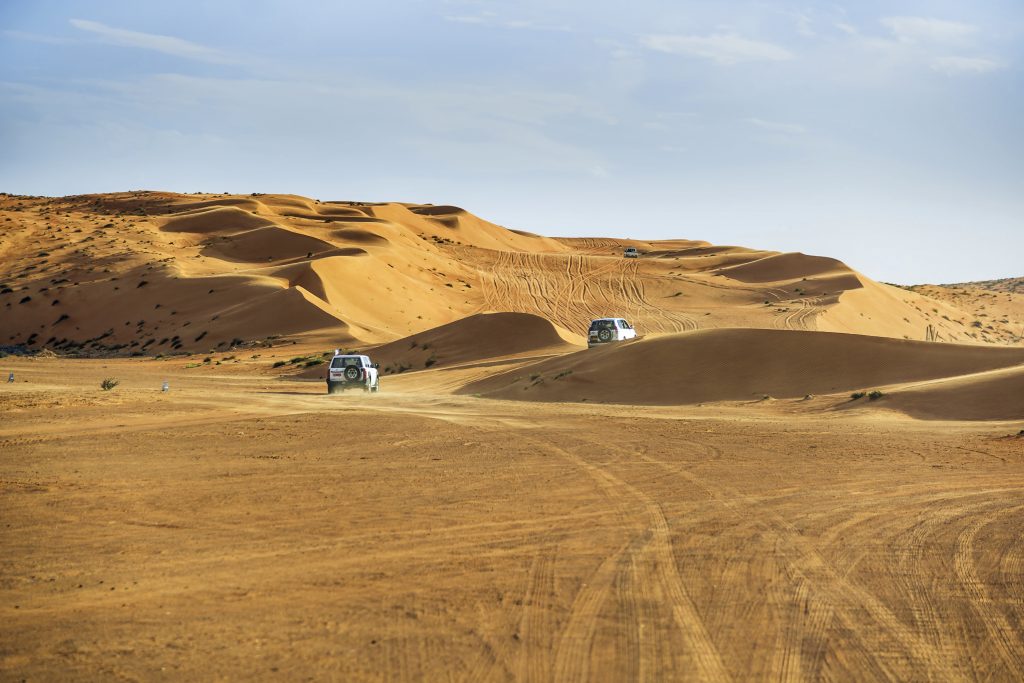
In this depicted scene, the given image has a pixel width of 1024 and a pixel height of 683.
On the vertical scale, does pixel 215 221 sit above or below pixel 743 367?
above

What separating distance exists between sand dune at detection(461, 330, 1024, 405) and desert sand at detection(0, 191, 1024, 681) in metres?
0.15

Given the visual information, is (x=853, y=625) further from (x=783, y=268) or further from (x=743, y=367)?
(x=783, y=268)

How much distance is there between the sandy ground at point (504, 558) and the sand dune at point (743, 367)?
12.6 metres

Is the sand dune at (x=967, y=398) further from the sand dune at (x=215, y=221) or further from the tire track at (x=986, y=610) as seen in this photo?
the sand dune at (x=215, y=221)

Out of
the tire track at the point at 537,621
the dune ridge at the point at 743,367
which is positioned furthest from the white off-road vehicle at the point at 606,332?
the tire track at the point at 537,621

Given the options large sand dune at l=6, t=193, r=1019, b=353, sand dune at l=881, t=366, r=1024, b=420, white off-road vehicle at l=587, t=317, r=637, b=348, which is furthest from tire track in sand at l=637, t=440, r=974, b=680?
large sand dune at l=6, t=193, r=1019, b=353

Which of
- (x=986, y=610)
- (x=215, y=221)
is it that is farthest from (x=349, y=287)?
(x=986, y=610)

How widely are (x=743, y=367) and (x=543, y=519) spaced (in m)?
24.4

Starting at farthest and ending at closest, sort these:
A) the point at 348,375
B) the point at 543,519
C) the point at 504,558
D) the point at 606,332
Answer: the point at 606,332 < the point at 348,375 < the point at 543,519 < the point at 504,558

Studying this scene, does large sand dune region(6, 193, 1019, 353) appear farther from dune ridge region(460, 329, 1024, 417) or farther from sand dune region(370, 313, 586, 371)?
dune ridge region(460, 329, 1024, 417)

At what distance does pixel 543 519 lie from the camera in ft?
38.7

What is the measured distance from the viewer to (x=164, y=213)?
122375 mm

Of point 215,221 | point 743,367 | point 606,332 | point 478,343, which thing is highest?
point 215,221

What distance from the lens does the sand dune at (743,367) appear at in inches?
1287
